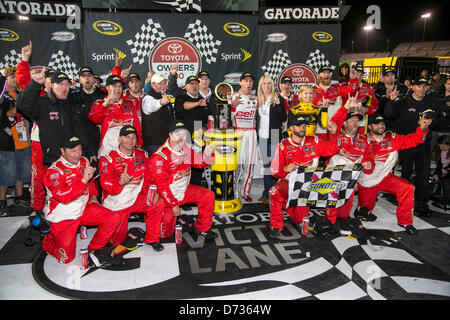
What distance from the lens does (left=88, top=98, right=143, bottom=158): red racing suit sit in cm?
418

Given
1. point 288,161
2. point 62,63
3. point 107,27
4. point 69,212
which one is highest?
point 107,27

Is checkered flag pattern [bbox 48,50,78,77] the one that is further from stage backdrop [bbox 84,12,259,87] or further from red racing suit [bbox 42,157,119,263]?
red racing suit [bbox 42,157,119,263]

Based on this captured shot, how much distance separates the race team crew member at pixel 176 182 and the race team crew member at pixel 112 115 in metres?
0.87

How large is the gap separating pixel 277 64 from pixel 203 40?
1.68 metres

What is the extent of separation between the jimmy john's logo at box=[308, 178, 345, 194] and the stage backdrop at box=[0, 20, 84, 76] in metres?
5.18

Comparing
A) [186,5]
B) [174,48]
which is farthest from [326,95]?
[186,5]

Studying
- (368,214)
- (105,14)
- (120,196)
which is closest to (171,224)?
(120,196)

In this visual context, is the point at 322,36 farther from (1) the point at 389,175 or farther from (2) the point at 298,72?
(1) the point at 389,175

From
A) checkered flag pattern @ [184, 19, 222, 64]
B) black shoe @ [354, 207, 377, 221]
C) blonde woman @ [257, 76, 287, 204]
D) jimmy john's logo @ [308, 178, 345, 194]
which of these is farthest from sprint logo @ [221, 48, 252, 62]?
black shoe @ [354, 207, 377, 221]

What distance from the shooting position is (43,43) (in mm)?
6234

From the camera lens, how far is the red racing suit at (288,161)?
13.3 feet

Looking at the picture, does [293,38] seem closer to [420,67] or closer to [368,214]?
[368,214]

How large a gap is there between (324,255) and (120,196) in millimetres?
2389

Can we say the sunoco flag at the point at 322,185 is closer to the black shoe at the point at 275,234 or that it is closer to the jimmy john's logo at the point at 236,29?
the black shoe at the point at 275,234
